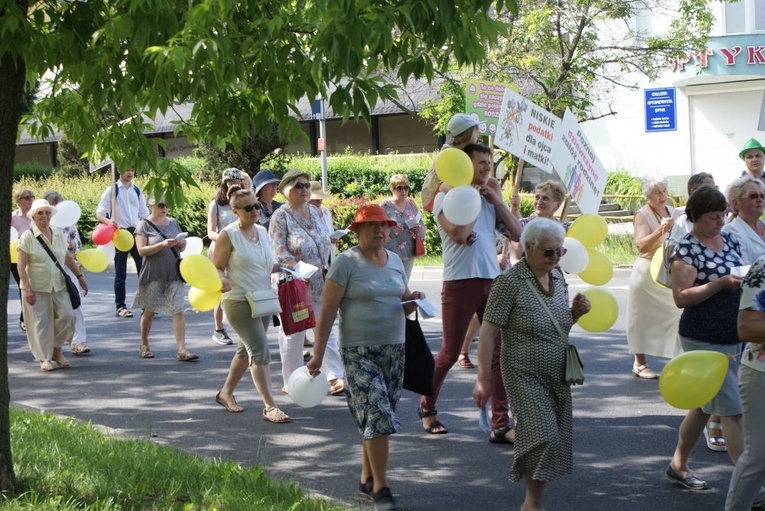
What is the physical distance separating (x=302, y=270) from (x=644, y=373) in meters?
3.17

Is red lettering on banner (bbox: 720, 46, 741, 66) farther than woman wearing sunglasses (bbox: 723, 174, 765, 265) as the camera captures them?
Yes

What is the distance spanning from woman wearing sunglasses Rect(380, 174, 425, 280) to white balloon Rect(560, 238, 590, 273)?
15.7ft

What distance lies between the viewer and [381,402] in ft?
19.0

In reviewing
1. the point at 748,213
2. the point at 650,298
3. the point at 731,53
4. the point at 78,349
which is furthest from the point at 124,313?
the point at 731,53

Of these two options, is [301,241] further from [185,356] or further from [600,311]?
[600,311]

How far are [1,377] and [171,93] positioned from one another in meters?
1.72

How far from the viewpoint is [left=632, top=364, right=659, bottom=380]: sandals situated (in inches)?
→ 359

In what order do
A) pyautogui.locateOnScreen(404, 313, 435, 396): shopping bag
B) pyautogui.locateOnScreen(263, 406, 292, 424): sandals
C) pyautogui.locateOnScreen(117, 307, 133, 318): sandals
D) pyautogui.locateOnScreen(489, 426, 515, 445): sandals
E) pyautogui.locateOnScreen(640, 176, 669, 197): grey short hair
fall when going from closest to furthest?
pyautogui.locateOnScreen(404, 313, 435, 396): shopping bag, pyautogui.locateOnScreen(489, 426, 515, 445): sandals, pyautogui.locateOnScreen(263, 406, 292, 424): sandals, pyautogui.locateOnScreen(640, 176, 669, 197): grey short hair, pyautogui.locateOnScreen(117, 307, 133, 318): sandals

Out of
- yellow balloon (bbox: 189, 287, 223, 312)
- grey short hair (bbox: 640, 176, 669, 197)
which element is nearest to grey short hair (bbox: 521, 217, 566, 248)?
yellow balloon (bbox: 189, 287, 223, 312)

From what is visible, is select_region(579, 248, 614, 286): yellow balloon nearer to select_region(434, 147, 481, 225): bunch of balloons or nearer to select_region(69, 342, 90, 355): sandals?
select_region(434, 147, 481, 225): bunch of balloons

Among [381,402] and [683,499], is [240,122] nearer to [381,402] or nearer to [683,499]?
[381,402]

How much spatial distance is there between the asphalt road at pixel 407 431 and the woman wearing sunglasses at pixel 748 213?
1374 mm

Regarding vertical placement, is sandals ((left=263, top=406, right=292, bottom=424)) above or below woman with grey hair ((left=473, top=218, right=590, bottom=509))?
below

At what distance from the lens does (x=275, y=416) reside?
8008 millimetres
